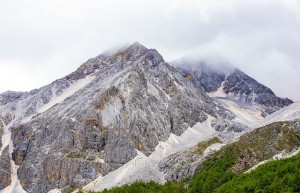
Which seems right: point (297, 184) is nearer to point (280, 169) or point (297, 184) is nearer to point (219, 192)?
point (280, 169)

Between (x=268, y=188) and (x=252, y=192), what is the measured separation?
6267 millimetres

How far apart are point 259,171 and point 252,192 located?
1886 centimetres

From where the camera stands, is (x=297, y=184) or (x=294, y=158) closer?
(x=297, y=184)

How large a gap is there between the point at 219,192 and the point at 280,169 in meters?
24.3

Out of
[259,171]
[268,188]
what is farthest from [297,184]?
[259,171]

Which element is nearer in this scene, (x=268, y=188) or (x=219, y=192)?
(x=268, y=188)

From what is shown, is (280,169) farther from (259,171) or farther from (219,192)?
(219,192)

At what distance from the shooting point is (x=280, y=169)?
18300 cm

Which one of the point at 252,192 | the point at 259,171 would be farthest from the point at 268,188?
the point at 259,171

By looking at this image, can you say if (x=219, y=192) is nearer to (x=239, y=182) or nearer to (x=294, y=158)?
(x=239, y=182)

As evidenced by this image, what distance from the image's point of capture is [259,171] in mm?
192875

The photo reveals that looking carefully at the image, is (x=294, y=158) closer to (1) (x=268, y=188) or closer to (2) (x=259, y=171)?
(2) (x=259, y=171)

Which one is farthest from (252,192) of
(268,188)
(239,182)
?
(239,182)

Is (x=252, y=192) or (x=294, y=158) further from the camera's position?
(x=294, y=158)
